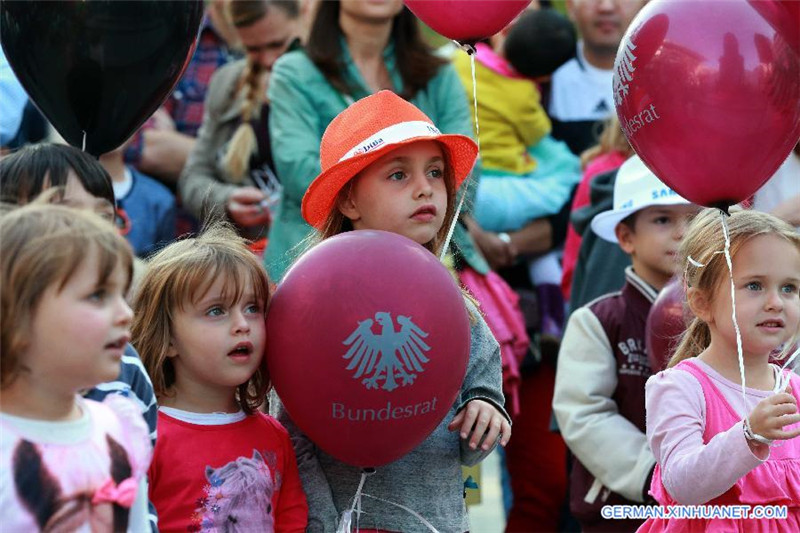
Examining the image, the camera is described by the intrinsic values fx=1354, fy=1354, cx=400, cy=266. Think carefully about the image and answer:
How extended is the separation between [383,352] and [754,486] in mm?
1061

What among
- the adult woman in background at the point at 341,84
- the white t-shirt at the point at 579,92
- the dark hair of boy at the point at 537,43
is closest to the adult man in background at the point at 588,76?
the white t-shirt at the point at 579,92

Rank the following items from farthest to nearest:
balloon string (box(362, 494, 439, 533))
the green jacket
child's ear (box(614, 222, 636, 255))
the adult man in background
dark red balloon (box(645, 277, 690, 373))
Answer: the adult man in background
the green jacket
child's ear (box(614, 222, 636, 255))
dark red balloon (box(645, 277, 690, 373))
balloon string (box(362, 494, 439, 533))

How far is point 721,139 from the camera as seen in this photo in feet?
10.4

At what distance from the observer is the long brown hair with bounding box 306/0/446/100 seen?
198 inches

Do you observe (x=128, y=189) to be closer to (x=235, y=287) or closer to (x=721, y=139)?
(x=235, y=287)

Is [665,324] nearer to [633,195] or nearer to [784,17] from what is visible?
[633,195]

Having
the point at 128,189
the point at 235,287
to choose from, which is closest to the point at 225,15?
the point at 128,189

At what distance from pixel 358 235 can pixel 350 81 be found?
196 cm

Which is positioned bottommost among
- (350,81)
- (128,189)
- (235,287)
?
(128,189)

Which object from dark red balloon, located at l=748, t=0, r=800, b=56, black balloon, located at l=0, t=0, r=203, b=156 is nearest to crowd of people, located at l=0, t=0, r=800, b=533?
black balloon, located at l=0, t=0, r=203, b=156

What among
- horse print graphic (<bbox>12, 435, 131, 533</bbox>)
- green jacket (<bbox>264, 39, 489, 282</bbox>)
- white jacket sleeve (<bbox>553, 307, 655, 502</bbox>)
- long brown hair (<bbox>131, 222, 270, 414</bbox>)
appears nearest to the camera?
horse print graphic (<bbox>12, 435, 131, 533</bbox>)

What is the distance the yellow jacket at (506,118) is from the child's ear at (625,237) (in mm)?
1151

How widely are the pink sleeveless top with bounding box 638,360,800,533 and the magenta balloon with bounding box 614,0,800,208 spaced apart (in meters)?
0.54

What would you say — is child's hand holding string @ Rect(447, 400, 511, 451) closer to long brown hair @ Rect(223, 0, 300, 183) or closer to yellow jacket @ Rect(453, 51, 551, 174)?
long brown hair @ Rect(223, 0, 300, 183)
